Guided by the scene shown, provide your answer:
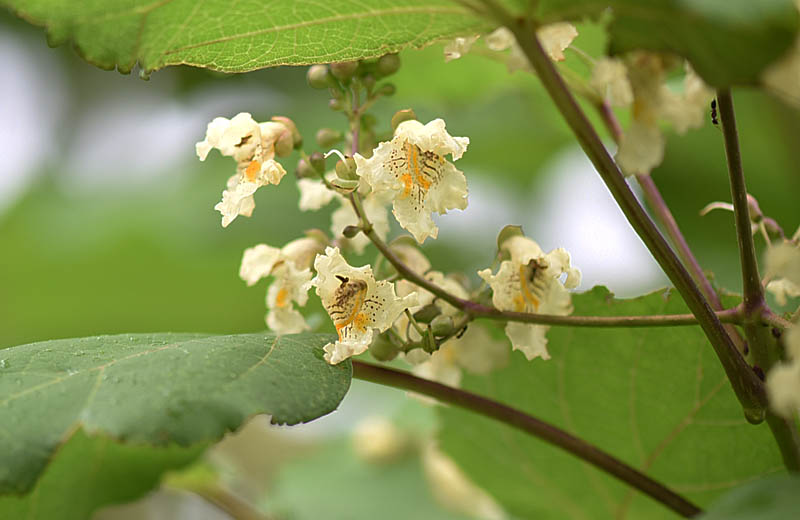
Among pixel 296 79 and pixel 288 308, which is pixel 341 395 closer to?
pixel 288 308

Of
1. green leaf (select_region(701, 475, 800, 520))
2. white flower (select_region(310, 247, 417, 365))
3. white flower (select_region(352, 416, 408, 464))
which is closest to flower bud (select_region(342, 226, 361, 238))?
white flower (select_region(310, 247, 417, 365))

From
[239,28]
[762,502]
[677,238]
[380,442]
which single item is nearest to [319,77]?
[239,28]

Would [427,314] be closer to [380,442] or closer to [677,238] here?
[677,238]

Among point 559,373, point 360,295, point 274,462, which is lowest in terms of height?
point 274,462

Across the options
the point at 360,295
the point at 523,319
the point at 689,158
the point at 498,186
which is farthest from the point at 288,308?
the point at 498,186

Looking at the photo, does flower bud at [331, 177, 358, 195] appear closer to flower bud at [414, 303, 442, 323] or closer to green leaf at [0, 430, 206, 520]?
flower bud at [414, 303, 442, 323]

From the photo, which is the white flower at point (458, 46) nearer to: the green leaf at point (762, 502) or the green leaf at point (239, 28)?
the green leaf at point (239, 28)

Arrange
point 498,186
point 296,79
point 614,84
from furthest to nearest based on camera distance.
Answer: point 296,79 → point 498,186 → point 614,84
